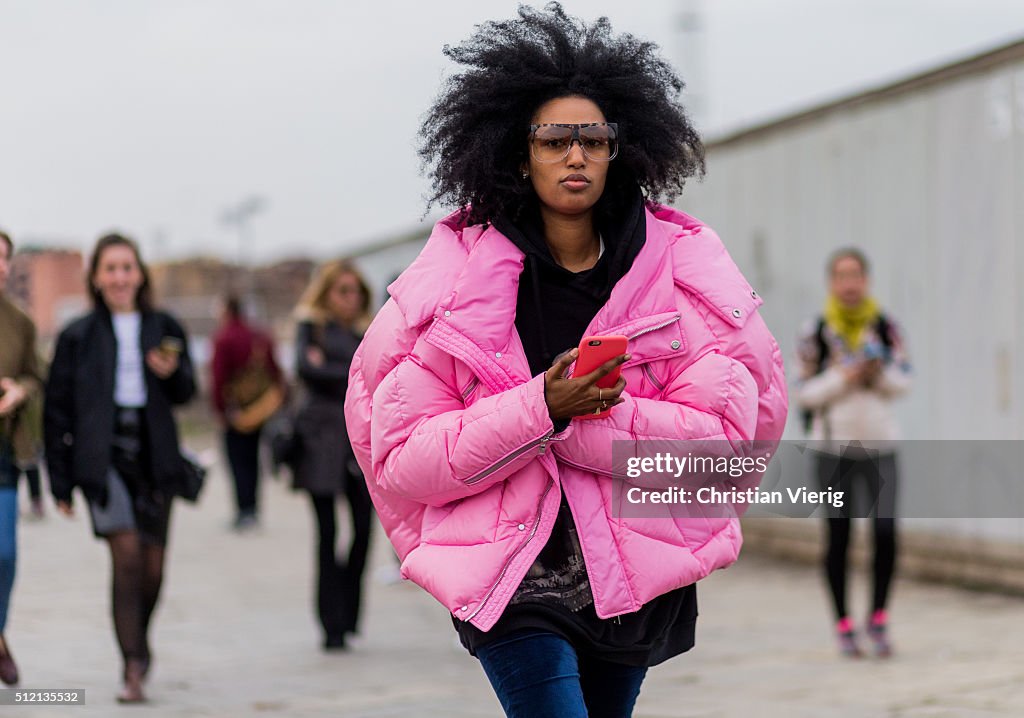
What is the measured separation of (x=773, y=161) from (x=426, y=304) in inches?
318

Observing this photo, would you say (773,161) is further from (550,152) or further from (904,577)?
(550,152)

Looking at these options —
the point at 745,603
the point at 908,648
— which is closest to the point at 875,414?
the point at 908,648

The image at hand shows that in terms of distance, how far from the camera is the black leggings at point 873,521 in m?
7.57

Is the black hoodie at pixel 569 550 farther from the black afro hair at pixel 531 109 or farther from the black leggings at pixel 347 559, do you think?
the black leggings at pixel 347 559

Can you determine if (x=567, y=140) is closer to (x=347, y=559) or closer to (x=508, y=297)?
(x=508, y=297)

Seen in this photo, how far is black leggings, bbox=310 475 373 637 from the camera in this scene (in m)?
7.98

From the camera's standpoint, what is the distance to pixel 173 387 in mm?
7000

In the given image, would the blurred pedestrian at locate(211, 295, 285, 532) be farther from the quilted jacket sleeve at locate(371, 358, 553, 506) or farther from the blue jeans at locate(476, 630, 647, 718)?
the blue jeans at locate(476, 630, 647, 718)

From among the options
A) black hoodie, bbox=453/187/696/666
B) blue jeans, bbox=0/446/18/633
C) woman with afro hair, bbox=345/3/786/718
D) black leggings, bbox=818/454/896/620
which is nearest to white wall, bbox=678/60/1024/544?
black leggings, bbox=818/454/896/620

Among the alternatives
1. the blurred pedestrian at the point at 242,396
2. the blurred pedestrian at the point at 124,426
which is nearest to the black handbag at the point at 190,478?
the blurred pedestrian at the point at 124,426

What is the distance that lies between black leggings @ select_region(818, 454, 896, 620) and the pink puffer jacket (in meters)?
4.10

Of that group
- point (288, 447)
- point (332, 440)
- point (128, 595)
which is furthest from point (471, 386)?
point (288, 447)

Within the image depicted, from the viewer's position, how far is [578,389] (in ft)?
10.8

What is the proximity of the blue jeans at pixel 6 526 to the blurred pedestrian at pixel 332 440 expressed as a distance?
1791mm
